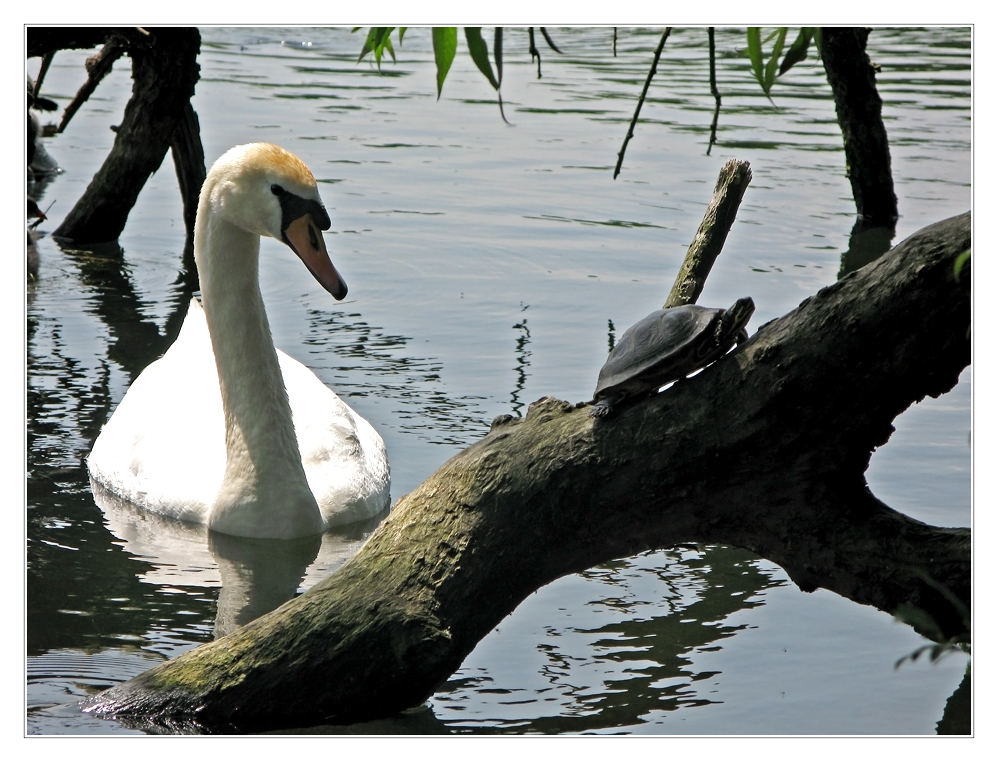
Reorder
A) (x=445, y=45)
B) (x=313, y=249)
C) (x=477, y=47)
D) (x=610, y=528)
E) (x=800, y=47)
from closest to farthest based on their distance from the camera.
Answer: (x=477, y=47) → (x=445, y=45) → (x=800, y=47) → (x=610, y=528) → (x=313, y=249)

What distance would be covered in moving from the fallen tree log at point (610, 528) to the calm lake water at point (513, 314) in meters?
0.26

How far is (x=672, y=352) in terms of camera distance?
11.6 ft

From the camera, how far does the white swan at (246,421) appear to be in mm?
5348

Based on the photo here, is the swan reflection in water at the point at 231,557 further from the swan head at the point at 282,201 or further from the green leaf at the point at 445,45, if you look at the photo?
the green leaf at the point at 445,45

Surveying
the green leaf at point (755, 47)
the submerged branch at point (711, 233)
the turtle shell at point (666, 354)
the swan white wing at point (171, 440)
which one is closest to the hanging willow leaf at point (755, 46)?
the green leaf at point (755, 47)

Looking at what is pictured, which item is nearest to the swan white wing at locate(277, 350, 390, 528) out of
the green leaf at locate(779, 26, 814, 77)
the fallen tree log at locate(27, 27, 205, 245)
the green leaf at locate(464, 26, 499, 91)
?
the fallen tree log at locate(27, 27, 205, 245)

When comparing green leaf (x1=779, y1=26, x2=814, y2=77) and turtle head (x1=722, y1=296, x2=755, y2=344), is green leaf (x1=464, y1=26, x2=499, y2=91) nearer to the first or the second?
green leaf (x1=779, y1=26, x2=814, y2=77)

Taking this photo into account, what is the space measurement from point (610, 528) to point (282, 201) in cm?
233

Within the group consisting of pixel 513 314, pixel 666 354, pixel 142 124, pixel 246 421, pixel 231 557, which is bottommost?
pixel 231 557

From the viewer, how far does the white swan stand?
5.35 meters

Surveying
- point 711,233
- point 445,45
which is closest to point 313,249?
point 711,233

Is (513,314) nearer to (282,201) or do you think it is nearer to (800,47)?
(282,201)

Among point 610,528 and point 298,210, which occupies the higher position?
point 298,210
